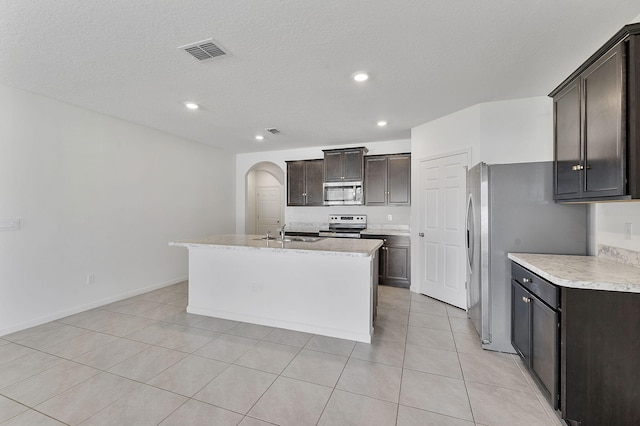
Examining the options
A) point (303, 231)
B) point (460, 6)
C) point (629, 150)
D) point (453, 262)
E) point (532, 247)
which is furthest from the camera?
point (303, 231)

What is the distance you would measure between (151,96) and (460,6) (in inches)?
126

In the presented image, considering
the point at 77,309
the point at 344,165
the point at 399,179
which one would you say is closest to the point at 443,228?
the point at 399,179

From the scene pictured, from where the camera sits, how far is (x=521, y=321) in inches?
90.8

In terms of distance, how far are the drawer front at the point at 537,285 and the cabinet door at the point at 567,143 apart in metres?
0.71

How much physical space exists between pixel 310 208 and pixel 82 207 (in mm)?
3848

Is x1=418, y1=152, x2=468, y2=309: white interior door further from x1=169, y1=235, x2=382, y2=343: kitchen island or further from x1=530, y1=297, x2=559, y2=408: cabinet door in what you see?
x1=530, y1=297, x2=559, y2=408: cabinet door

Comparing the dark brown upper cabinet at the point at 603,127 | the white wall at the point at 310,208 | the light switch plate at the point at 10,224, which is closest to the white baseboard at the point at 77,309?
the light switch plate at the point at 10,224

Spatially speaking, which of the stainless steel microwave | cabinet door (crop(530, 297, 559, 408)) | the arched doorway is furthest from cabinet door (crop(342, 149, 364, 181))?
cabinet door (crop(530, 297, 559, 408))

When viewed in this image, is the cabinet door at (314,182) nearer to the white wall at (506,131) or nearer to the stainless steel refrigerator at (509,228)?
the white wall at (506,131)

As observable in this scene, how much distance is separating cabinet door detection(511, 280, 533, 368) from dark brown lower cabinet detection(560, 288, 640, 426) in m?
0.50

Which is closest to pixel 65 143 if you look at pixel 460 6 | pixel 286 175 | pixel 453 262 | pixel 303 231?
pixel 286 175

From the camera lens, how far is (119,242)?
408 cm

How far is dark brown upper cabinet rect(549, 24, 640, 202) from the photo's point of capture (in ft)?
5.43

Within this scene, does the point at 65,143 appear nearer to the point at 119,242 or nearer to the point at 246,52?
the point at 119,242
